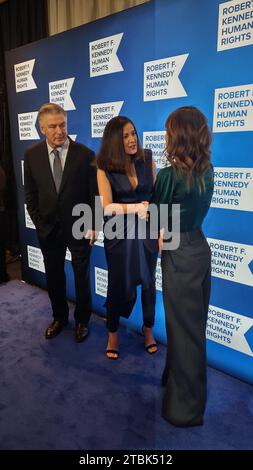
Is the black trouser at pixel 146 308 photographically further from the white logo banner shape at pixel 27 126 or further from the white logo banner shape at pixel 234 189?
the white logo banner shape at pixel 27 126

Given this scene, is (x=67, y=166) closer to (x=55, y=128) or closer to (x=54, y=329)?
(x=55, y=128)

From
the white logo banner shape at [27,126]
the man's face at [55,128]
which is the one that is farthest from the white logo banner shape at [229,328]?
the white logo banner shape at [27,126]

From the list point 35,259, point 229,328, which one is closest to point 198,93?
point 229,328

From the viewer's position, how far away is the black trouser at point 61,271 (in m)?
2.39

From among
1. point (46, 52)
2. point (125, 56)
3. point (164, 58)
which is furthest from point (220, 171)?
point (46, 52)

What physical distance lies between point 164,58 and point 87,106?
758 mm

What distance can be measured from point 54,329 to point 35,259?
3.28ft

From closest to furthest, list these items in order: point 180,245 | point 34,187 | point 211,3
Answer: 1. point 180,245
2. point 211,3
3. point 34,187

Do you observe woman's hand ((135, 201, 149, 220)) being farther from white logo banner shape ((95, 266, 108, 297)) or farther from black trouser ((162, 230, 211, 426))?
white logo banner shape ((95, 266, 108, 297))

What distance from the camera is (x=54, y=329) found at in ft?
8.59

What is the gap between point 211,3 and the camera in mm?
1776

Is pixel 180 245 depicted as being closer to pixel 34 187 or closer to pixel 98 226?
pixel 98 226

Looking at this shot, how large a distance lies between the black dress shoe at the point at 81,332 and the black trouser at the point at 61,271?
1.2 inches

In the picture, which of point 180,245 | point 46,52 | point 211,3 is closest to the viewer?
point 180,245
